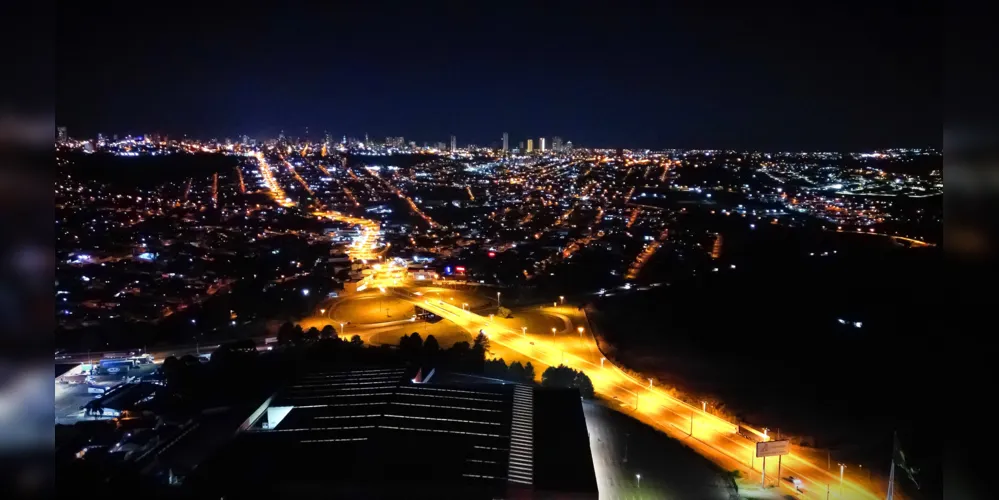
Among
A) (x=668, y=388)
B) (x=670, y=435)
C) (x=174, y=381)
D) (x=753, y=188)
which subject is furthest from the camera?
(x=753, y=188)

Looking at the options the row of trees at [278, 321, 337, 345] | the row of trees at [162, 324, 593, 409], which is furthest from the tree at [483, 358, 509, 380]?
the row of trees at [278, 321, 337, 345]

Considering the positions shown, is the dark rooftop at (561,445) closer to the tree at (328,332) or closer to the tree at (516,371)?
the tree at (516,371)

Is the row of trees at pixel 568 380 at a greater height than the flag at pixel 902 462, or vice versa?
the row of trees at pixel 568 380

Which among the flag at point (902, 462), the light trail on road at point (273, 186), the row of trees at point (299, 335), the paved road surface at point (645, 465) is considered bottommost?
the paved road surface at point (645, 465)

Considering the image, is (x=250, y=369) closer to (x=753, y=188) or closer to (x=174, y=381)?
(x=174, y=381)

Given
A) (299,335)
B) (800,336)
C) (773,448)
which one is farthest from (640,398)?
(299,335)

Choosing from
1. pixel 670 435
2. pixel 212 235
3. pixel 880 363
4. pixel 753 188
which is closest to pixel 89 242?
pixel 212 235

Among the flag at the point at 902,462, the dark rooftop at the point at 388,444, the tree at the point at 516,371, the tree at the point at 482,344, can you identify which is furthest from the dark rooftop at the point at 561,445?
the flag at the point at 902,462
